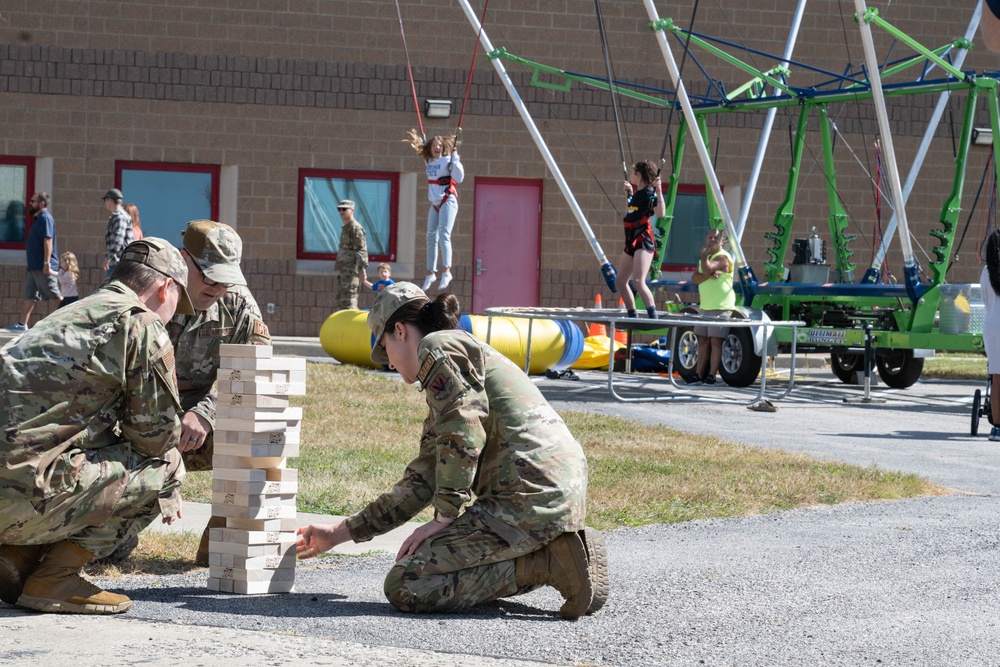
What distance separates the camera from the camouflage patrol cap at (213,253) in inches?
239

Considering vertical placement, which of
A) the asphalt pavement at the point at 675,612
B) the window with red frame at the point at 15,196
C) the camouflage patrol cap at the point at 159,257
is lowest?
the asphalt pavement at the point at 675,612

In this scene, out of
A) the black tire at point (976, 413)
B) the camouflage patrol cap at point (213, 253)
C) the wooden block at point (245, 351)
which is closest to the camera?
the wooden block at point (245, 351)

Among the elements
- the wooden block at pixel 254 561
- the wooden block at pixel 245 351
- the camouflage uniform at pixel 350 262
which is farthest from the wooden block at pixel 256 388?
the camouflage uniform at pixel 350 262

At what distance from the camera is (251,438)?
5.73 meters

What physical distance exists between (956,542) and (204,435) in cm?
376

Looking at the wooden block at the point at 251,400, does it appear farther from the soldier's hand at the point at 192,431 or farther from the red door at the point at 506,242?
the red door at the point at 506,242

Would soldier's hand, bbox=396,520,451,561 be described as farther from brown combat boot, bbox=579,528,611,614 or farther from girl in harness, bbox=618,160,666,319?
girl in harness, bbox=618,160,666,319

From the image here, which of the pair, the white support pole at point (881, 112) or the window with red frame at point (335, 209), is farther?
the window with red frame at point (335, 209)

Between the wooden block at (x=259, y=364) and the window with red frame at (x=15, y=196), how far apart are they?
19121 millimetres

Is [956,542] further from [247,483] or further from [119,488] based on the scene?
[119,488]

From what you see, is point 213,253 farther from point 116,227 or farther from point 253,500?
point 116,227

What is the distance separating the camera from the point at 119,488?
5238 mm

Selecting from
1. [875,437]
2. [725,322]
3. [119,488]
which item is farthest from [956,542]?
[725,322]

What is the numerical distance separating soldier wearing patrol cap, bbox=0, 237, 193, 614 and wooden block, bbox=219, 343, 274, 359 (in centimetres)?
44
